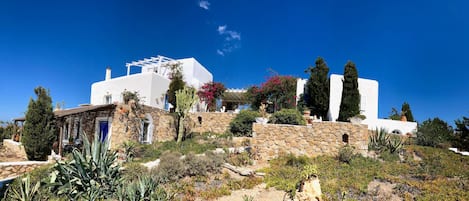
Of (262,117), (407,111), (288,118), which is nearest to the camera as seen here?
(288,118)

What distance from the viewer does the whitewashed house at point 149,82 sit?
19562 mm

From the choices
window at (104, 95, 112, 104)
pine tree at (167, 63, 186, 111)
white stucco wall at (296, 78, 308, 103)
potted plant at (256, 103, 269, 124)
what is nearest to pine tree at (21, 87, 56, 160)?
pine tree at (167, 63, 186, 111)

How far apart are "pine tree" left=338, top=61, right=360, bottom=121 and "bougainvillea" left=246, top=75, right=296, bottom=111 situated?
3.75 m

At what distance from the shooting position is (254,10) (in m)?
15.4

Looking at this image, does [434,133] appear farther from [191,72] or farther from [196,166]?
[191,72]

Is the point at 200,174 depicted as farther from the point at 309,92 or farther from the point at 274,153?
→ the point at 309,92

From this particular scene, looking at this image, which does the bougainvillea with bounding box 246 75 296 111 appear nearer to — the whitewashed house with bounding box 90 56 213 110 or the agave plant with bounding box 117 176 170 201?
the whitewashed house with bounding box 90 56 213 110

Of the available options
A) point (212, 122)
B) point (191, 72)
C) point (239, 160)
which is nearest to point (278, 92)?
point (212, 122)

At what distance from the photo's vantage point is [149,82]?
19.4 meters

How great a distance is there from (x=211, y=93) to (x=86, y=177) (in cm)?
1561

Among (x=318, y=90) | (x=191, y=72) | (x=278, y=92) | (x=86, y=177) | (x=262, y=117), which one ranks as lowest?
(x=86, y=177)

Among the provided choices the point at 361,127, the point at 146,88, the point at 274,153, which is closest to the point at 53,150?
the point at 146,88

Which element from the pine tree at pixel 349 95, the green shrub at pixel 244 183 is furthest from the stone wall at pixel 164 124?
the pine tree at pixel 349 95

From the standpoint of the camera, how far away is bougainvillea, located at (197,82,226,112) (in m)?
21.8
